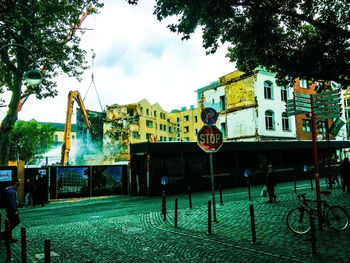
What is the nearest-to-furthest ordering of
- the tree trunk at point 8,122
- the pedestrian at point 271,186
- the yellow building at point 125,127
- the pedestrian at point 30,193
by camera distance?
the pedestrian at point 271,186 < the pedestrian at point 30,193 < the tree trunk at point 8,122 < the yellow building at point 125,127

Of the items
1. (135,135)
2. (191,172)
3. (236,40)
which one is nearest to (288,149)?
(191,172)

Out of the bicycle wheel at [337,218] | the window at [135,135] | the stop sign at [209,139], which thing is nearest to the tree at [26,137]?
the window at [135,135]

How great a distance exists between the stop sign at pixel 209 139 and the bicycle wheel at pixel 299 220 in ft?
9.12

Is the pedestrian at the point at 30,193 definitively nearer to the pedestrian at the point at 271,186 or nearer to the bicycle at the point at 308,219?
the pedestrian at the point at 271,186

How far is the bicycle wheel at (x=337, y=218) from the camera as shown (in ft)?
25.0

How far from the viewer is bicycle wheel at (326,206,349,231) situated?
7605 millimetres

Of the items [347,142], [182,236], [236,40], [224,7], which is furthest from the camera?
[347,142]

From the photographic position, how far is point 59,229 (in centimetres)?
991

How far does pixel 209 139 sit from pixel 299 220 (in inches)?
131

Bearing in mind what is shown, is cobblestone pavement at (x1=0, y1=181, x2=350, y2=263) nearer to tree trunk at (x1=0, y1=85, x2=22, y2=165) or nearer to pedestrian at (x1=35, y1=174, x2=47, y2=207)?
pedestrian at (x1=35, y1=174, x2=47, y2=207)

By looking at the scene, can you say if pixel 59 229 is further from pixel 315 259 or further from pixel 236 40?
pixel 236 40

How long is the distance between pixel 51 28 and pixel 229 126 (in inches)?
1012

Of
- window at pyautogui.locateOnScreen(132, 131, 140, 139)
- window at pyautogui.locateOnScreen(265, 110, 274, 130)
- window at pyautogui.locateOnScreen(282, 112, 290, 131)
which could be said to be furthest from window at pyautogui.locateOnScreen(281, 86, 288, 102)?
window at pyautogui.locateOnScreen(132, 131, 140, 139)

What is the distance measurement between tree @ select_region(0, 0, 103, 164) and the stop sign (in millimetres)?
13062
